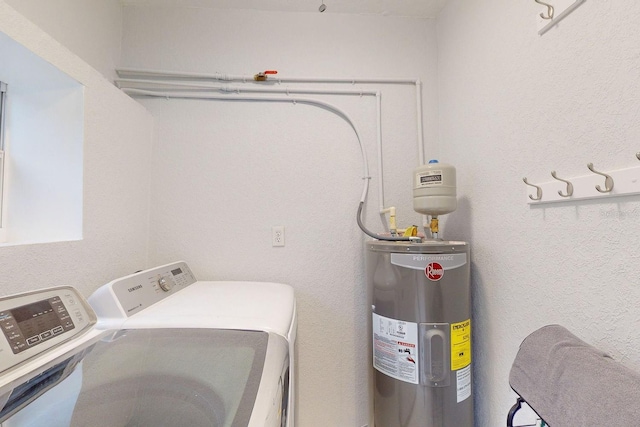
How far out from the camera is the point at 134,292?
975 millimetres

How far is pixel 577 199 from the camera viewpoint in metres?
0.81

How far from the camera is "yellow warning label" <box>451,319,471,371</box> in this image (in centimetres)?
109

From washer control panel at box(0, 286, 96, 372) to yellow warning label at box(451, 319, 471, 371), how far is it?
4.29 ft

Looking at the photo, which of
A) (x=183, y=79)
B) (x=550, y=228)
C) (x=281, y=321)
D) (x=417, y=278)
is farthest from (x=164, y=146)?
(x=550, y=228)

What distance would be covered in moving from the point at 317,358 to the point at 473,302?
87 centimetres

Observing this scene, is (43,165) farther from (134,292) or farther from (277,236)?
(277,236)

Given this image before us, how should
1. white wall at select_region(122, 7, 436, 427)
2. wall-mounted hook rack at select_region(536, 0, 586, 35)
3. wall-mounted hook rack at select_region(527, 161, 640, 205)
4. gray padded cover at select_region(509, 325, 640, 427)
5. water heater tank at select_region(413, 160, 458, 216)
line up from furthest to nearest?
white wall at select_region(122, 7, 436, 427)
water heater tank at select_region(413, 160, 458, 216)
wall-mounted hook rack at select_region(536, 0, 586, 35)
wall-mounted hook rack at select_region(527, 161, 640, 205)
gray padded cover at select_region(509, 325, 640, 427)

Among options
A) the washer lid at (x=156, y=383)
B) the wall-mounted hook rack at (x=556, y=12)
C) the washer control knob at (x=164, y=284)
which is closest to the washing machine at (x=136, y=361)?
the washer lid at (x=156, y=383)

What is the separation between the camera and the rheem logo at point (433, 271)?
42.4 inches

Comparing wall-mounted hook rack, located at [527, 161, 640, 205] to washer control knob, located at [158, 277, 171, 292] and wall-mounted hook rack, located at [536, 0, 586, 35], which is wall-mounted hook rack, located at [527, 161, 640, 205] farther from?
washer control knob, located at [158, 277, 171, 292]

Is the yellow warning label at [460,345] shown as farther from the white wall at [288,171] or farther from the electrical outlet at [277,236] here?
the electrical outlet at [277,236]

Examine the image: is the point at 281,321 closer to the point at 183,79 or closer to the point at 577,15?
the point at 577,15

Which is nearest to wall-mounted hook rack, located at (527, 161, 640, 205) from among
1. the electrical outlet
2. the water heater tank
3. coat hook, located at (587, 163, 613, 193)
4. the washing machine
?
coat hook, located at (587, 163, 613, 193)

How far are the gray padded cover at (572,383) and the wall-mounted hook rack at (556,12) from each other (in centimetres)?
98
